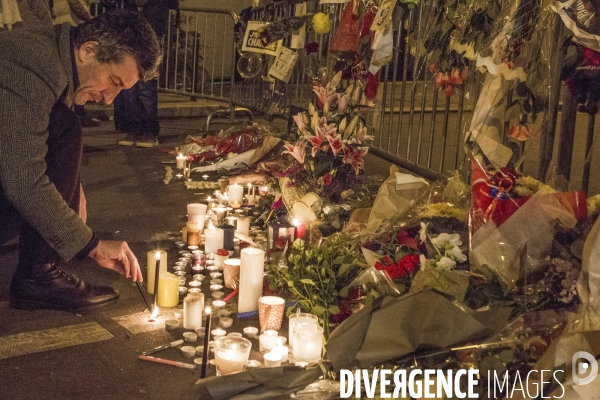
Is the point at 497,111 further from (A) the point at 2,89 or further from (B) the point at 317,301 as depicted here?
(A) the point at 2,89

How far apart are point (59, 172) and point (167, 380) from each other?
111 centimetres

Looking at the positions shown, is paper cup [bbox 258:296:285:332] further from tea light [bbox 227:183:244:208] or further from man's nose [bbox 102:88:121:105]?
tea light [bbox 227:183:244:208]

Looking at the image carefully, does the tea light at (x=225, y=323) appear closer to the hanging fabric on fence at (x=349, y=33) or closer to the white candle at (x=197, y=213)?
the white candle at (x=197, y=213)

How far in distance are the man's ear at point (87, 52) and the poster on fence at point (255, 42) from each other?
3.83 m

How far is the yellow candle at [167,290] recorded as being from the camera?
3.67 meters

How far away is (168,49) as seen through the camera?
10727 mm

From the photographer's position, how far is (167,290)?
3.68 meters

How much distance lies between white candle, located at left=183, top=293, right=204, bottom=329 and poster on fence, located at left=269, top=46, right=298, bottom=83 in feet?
12.2

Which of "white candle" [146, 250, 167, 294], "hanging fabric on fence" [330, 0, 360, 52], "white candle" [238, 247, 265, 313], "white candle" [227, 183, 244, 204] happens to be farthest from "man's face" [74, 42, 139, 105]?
"hanging fabric on fence" [330, 0, 360, 52]

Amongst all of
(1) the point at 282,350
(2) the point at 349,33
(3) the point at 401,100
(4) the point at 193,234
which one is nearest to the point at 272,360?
(1) the point at 282,350

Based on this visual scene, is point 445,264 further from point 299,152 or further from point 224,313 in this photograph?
point 299,152

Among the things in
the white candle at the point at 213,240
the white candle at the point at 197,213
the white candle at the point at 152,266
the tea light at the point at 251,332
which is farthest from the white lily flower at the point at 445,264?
the white candle at the point at 197,213

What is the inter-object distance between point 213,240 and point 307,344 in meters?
1.45

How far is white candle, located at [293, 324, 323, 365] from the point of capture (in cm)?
308
